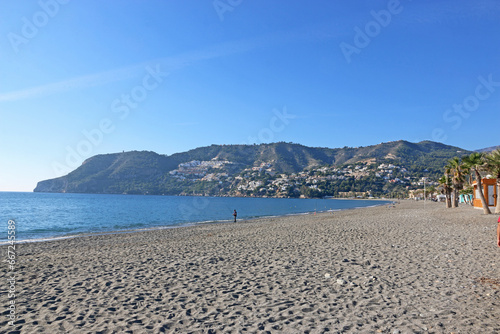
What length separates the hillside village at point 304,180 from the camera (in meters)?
163

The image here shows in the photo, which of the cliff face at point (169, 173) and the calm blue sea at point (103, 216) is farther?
the cliff face at point (169, 173)

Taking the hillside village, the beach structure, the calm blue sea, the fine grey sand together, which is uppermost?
the hillside village

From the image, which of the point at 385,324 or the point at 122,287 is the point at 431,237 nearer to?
the point at 385,324

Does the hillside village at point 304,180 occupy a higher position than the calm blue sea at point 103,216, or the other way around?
the hillside village at point 304,180

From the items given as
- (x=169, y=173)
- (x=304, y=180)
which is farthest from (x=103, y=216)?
(x=169, y=173)

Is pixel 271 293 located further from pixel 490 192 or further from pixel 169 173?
pixel 169 173

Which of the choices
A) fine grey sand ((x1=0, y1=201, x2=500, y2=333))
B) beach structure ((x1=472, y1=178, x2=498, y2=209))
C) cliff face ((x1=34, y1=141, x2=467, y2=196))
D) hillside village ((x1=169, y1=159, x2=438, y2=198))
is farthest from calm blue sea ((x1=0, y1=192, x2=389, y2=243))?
cliff face ((x1=34, y1=141, x2=467, y2=196))

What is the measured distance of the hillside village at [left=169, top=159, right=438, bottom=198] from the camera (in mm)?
162625

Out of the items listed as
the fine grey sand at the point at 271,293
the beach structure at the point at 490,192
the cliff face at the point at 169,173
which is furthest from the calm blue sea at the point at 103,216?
the cliff face at the point at 169,173

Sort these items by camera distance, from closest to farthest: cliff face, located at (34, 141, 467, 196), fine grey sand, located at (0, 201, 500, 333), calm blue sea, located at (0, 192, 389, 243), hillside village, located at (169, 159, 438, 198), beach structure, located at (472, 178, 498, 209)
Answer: fine grey sand, located at (0, 201, 500, 333)
calm blue sea, located at (0, 192, 389, 243)
beach structure, located at (472, 178, 498, 209)
hillside village, located at (169, 159, 438, 198)
cliff face, located at (34, 141, 467, 196)

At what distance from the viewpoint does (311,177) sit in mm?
176625

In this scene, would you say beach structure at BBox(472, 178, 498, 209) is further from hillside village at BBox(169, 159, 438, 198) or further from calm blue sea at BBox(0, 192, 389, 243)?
hillside village at BBox(169, 159, 438, 198)

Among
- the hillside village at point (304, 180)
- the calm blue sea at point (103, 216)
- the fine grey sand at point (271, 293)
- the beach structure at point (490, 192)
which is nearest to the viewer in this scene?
the fine grey sand at point (271, 293)

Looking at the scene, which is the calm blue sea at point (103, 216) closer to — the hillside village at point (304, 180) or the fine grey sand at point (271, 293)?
the fine grey sand at point (271, 293)
